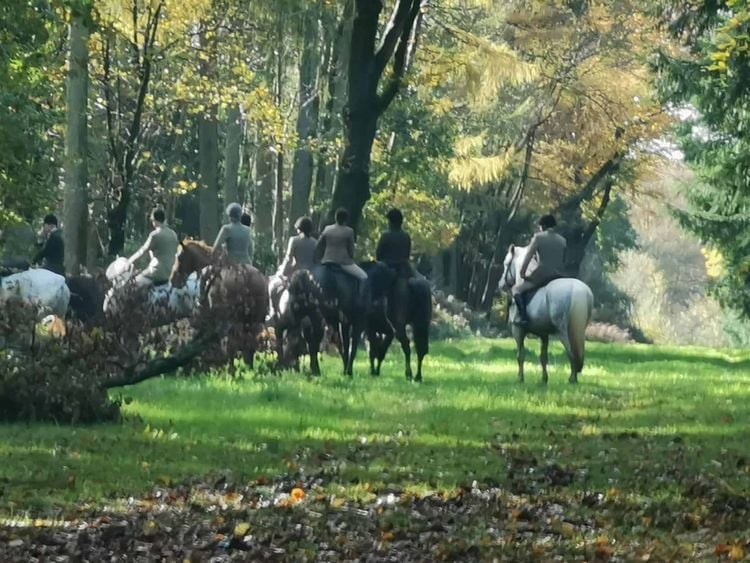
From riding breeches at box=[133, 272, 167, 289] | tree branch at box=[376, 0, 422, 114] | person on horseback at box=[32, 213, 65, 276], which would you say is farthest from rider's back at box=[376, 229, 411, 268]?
person on horseback at box=[32, 213, 65, 276]

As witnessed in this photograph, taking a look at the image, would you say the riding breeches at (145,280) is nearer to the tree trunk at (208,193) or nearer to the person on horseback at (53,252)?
the person on horseback at (53,252)

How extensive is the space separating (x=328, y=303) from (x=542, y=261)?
316 centimetres

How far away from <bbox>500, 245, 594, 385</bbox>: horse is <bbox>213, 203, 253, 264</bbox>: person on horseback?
398cm

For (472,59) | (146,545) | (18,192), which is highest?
(472,59)

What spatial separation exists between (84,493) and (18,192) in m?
11.6

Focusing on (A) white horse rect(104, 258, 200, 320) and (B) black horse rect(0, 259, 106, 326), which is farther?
(B) black horse rect(0, 259, 106, 326)

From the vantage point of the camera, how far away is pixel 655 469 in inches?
507

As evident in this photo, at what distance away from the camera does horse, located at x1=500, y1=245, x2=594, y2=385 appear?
22.1m

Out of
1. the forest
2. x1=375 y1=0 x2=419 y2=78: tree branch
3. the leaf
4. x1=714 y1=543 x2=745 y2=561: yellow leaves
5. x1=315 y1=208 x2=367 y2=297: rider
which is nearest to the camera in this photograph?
x1=714 y1=543 x2=745 y2=561: yellow leaves

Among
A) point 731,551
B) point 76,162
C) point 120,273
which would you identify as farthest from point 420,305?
point 731,551

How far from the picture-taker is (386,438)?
48.8 feet

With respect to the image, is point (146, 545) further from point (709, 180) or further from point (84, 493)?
point (709, 180)

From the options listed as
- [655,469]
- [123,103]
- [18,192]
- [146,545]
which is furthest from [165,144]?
[146,545]

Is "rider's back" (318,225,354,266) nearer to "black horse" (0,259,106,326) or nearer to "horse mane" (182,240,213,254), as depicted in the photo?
"horse mane" (182,240,213,254)
